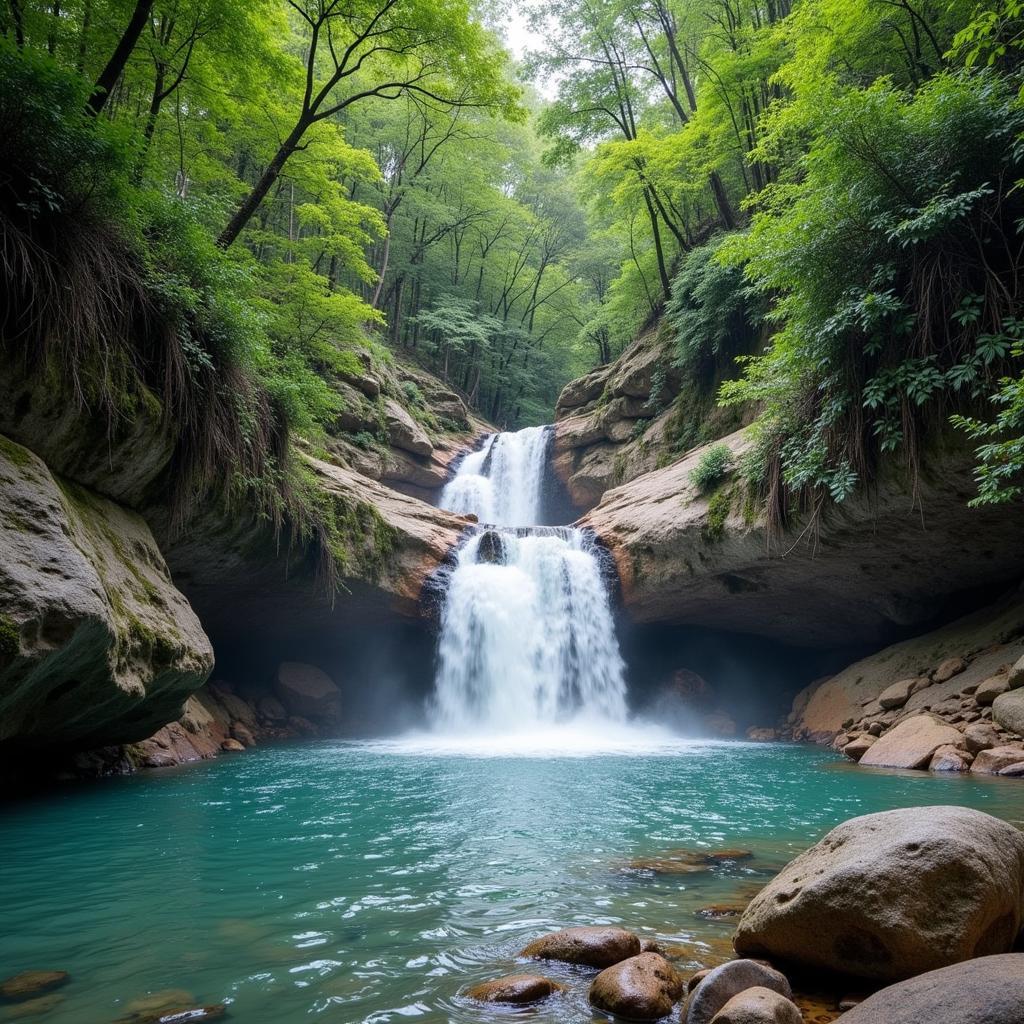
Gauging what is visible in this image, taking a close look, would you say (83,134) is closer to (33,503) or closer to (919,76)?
(33,503)

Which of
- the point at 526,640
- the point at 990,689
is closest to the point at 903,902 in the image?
the point at 990,689

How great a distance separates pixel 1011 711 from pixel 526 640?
9.23 metres

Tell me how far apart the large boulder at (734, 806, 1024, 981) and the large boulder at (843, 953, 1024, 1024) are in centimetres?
66

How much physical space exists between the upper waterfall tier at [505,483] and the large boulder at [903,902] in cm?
1949

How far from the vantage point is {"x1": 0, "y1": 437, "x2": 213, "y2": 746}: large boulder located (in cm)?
509

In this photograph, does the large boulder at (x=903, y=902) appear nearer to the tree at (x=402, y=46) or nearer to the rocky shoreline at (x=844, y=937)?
the rocky shoreline at (x=844, y=937)

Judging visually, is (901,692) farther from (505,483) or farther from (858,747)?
(505,483)

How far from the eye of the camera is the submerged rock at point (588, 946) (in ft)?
10.6

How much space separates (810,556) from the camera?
11734 millimetres

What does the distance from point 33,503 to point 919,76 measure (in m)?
15.6

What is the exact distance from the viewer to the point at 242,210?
1038 cm

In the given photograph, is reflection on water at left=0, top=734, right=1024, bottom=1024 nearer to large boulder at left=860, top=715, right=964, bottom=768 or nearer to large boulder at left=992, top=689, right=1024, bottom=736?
large boulder at left=860, top=715, right=964, bottom=768

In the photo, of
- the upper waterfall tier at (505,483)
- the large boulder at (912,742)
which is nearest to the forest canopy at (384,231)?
the large boulder at (912,742)

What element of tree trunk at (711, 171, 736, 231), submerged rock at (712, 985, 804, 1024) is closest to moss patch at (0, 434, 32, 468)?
submerged rock at (712, 985, 804, 1024)
